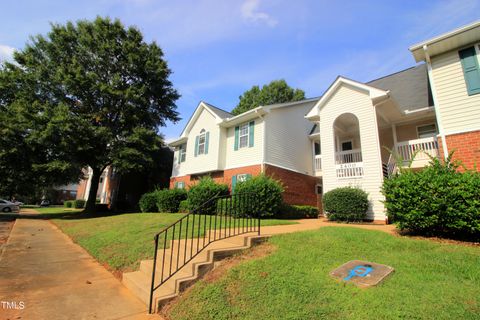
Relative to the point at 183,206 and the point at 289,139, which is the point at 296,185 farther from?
the point at 183,206

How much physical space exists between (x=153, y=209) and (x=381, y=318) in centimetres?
1880

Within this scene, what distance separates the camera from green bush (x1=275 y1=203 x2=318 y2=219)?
1332cm

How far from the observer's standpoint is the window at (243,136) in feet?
54.7

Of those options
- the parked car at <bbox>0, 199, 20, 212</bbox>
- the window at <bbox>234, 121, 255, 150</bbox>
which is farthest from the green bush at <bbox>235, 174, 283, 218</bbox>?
the parked car at <bbox>0, 199, 20, 212</bbox>

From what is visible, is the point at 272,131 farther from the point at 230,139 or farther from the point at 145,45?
the point at 145,45

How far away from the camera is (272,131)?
16031mm

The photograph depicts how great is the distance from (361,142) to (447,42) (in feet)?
16.7

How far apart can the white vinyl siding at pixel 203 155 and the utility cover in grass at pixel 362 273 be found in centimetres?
1328

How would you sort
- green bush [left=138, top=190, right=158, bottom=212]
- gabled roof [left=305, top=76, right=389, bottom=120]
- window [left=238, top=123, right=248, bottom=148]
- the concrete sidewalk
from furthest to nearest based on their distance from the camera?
1. green bush [left=138, top=190, right=158, bottom=212]
2. window [left=238, top=123, right=248, bottom=148]
3. gabled roof [left=305, top=76, right=389, bottom=120]
4. the concrete sidewalk

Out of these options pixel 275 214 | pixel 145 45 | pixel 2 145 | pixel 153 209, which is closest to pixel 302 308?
pixel 275 214

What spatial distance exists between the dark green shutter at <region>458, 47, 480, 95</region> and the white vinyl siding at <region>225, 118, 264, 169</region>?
9.69 metres

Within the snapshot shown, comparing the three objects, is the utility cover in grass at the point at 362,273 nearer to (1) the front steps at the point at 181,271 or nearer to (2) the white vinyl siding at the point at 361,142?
(1) the front steps at the point at 181,271

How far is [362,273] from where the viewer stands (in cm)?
435

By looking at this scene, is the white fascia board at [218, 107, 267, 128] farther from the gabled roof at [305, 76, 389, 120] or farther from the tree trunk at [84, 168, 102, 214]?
the tree trunk at [84, 168, 102, 214]
